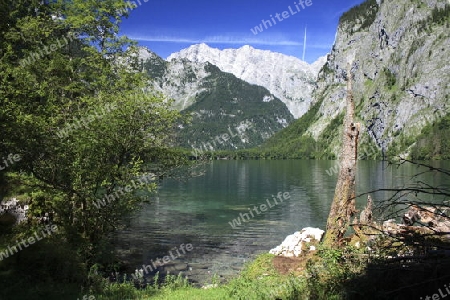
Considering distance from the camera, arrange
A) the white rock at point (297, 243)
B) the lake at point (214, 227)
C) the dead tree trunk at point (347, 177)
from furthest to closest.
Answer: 1. the lake at point (214, 227)
2. the white rock at point (297, 243)
3. the dead tree trunk at point (347, 177)

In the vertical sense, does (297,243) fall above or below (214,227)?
above

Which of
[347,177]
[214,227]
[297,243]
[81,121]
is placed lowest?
[214,227]

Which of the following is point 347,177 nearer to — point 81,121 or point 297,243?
point 297,243

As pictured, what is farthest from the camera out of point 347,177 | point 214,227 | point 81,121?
point 214,227

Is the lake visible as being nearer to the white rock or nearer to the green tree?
the white rock

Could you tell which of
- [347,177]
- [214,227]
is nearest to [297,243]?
[347,177]

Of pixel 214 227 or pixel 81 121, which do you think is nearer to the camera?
pixel 81 121

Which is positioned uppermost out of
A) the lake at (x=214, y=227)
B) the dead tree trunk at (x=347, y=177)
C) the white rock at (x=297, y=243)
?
the dead tree trunk at (x=347, y=177)

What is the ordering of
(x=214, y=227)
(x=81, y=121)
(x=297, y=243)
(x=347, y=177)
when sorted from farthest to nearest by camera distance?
(x=214, y=227)
(x=297, y=243)
(x=81, y=121)
(x=347, y=177)

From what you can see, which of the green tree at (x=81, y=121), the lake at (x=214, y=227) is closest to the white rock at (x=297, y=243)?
the lake at (x=214, y=227)

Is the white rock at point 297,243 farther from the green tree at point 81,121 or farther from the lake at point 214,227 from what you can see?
the green tree at point 81,121

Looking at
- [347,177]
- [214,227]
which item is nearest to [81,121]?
[347,177]

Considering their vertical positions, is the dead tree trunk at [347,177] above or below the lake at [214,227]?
above

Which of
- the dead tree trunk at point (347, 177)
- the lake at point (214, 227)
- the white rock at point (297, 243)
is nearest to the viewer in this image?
the dead tree trunk at point (347, 177)
